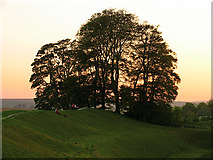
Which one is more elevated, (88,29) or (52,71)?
(88,29)

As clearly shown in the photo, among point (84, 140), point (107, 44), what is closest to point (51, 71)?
point (107, 44)

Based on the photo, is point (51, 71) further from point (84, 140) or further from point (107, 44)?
point (84, 140)

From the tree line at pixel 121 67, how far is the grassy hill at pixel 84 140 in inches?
343

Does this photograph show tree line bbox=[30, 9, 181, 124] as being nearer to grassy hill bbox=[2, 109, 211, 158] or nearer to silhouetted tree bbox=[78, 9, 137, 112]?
silhouetted tree bbox=[78, 9, 137, 112]

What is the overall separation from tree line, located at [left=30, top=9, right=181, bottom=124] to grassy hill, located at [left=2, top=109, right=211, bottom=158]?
28.6 ft

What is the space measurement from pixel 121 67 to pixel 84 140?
2812 cm

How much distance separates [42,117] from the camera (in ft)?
98.0

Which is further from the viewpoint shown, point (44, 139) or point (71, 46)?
point (71, 46)

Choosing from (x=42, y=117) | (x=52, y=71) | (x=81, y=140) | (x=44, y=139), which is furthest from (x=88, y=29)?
(x=44, y=139)

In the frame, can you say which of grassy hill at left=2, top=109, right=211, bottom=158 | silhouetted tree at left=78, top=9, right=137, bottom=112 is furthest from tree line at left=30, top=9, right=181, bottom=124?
grassy hill at left=2, top=109, right=211, bottom=158

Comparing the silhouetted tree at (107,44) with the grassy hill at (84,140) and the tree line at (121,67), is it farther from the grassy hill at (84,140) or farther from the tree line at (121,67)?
the grassy hill at (84,140)

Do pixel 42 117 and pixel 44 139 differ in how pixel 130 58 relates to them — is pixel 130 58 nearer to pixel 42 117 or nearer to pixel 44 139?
pixel 42 117

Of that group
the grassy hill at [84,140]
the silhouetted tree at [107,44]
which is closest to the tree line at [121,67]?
the silhouetted tree at [107,44]

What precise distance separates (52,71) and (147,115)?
82.9 ft
